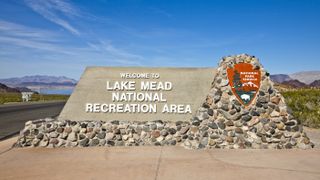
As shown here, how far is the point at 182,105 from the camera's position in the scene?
10.0 metres

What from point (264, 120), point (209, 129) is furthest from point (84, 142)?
point (264, 120)

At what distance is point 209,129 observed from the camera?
357 inches

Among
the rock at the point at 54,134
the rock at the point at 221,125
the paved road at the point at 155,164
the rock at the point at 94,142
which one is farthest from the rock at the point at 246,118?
the rock at the point at 54,134

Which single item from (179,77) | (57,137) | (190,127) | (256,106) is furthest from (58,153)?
(256,106)

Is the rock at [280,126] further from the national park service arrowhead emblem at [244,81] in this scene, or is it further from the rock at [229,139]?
the rock at [229,139]

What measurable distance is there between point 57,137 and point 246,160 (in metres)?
5.19

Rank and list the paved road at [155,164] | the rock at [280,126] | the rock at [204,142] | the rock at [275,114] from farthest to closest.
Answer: the rock at [275,114], the rock at [280,126], the rock at [204,142], the paved road at [155,164]

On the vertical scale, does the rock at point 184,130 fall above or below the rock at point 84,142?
above

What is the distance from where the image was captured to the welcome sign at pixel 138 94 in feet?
32.9

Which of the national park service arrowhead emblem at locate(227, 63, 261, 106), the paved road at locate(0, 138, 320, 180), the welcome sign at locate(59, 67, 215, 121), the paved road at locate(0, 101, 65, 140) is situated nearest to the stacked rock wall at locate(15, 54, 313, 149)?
the national park service arrowhead emblem at locate(227, 63, 261, 106)

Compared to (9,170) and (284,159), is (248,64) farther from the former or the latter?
(9,170)

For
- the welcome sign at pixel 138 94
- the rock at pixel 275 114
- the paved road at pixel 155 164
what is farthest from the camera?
the welcome sign at pixel 138 94

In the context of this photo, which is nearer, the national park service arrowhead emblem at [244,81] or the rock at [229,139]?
the rock at [229,139]

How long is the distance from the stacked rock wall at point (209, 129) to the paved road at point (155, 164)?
375 millimetres
